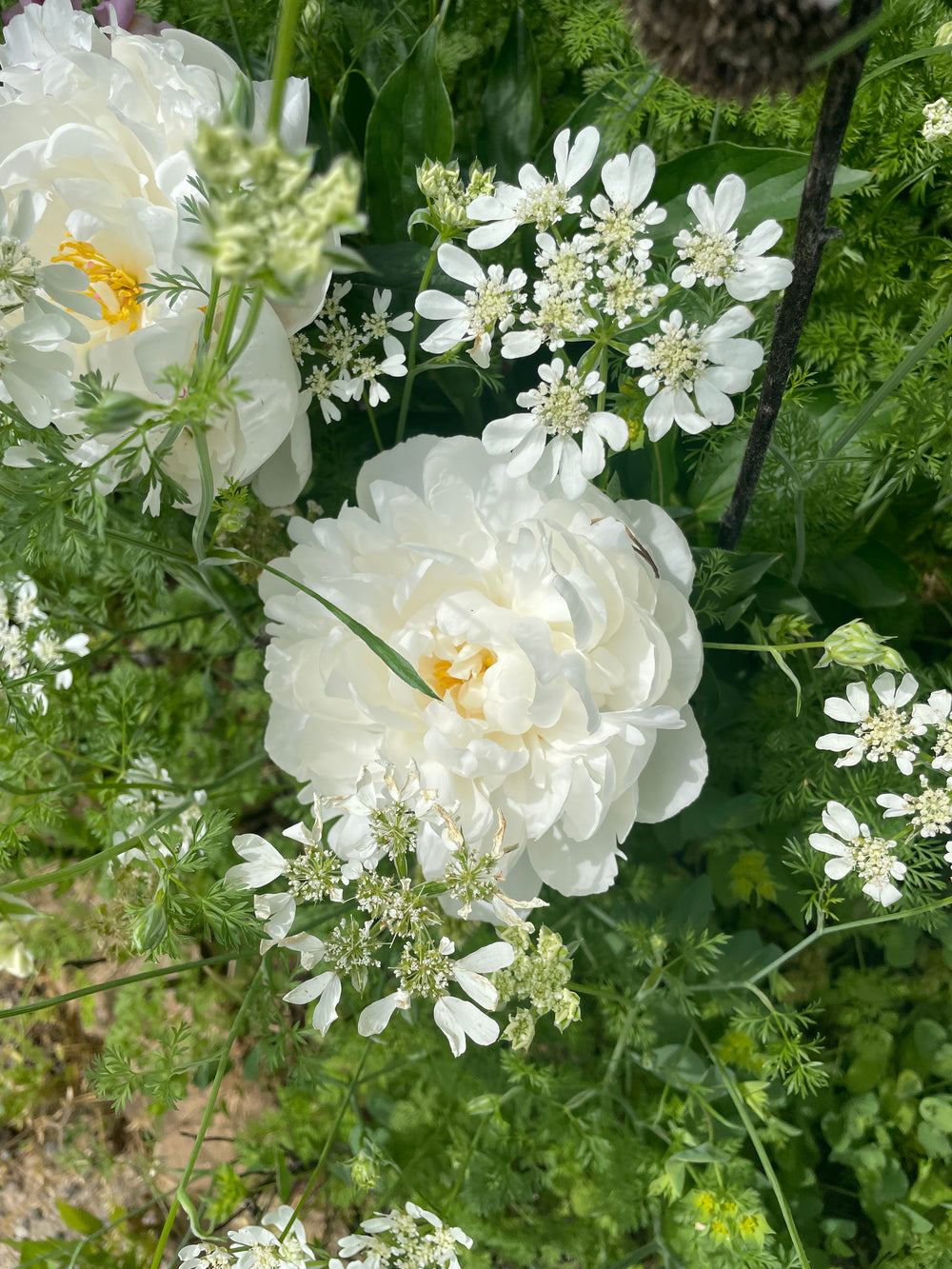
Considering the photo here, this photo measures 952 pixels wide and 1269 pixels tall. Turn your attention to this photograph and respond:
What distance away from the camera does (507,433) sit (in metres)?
0.64

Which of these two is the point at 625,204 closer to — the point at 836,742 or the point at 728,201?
the point at 728,201

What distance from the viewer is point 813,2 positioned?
1.22 feet

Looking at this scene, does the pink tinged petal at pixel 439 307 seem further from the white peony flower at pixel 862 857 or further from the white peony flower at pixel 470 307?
the white peony flower at pixel 862 857

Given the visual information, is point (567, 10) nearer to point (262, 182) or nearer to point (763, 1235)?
point (262, 182)

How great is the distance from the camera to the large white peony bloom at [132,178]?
0.60 m

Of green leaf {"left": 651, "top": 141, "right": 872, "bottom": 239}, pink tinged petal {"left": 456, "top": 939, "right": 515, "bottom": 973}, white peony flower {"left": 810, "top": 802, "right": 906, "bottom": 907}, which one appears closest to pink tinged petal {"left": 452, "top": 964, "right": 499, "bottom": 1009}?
pink tinged petal {"left": 456, "top": 939, "right": 515, "bottom": 973}

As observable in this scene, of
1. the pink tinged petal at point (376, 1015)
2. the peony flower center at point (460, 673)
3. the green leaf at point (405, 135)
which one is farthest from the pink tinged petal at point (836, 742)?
the green leaf at point (405, 135)

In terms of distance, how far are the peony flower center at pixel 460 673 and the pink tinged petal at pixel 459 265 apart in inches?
10.4

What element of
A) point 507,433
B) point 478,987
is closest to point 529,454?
point 507,433

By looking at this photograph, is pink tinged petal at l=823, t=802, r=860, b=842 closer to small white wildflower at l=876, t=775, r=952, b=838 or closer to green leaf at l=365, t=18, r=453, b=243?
small white wildflower at l=876, t=775, r=952, b=838

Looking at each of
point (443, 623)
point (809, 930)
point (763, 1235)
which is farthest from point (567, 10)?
point (763, 1235)

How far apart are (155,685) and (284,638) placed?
525mm

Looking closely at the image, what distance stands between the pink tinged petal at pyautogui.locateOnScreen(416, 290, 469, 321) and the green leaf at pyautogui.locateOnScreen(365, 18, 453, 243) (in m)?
0.18

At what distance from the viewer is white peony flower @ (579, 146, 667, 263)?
1.99 ft
